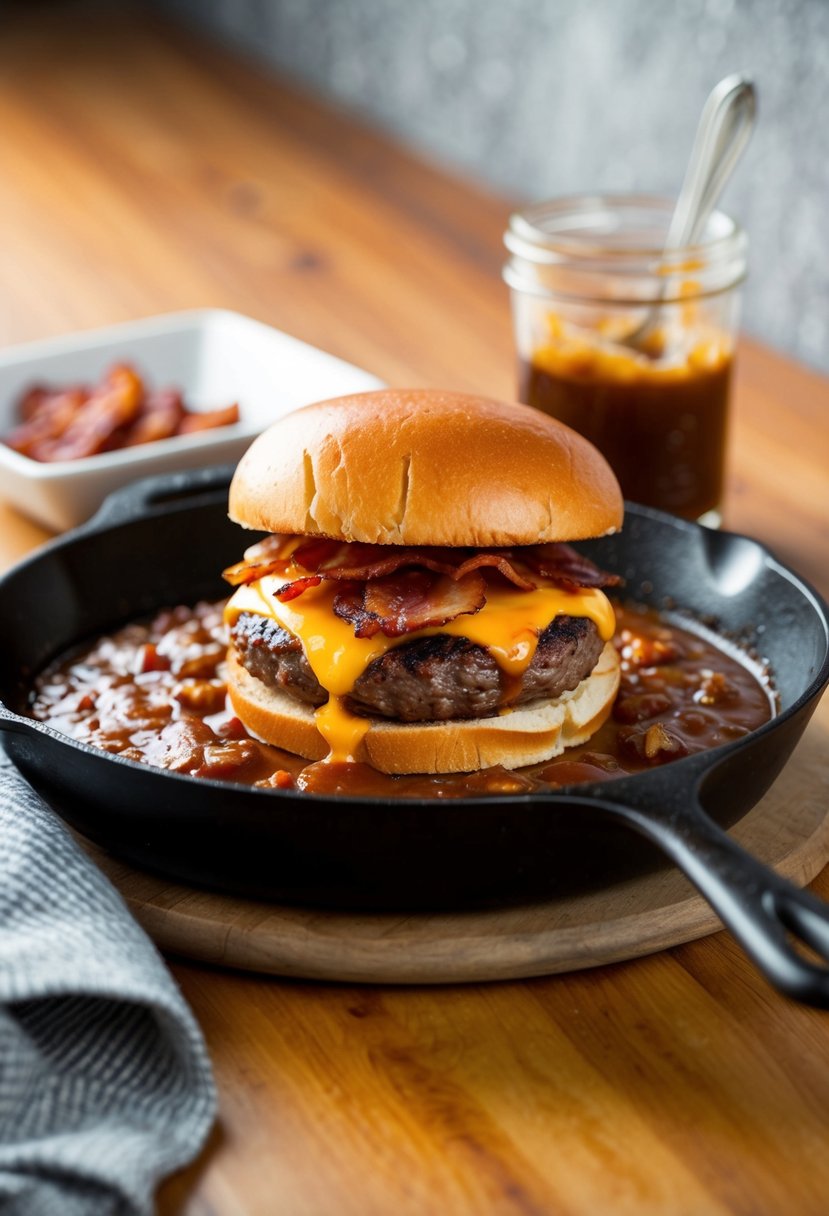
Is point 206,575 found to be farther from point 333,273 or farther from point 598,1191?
point 333,273

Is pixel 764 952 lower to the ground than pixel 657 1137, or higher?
higher

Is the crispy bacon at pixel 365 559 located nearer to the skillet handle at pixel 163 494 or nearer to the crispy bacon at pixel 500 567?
the crispy bacon at pixel 500 567

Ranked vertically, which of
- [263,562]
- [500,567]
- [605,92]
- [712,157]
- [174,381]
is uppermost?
[712,157]

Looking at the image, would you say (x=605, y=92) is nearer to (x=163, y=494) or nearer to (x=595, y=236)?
(x=595, y=236)

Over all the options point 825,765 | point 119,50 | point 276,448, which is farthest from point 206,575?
point 119,50

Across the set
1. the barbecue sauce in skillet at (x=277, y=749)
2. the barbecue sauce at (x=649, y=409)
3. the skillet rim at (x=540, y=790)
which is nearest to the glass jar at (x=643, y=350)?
the barbecue sauce at (x=649, y=409)

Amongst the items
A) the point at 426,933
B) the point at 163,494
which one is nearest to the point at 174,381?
the point at 163,494
